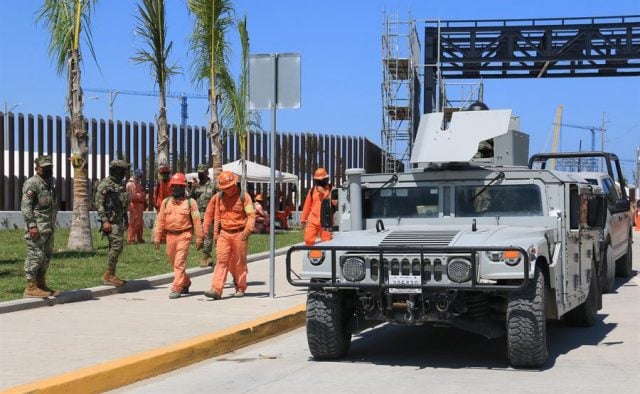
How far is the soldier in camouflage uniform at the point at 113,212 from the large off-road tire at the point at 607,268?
6.78 meters

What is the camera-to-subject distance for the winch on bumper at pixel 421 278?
25.1 ft

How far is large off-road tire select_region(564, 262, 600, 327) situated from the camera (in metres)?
10.3

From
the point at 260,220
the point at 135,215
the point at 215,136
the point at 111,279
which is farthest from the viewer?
the point at 260,220

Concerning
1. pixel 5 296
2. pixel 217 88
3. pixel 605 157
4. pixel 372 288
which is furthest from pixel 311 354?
pixel 217 88

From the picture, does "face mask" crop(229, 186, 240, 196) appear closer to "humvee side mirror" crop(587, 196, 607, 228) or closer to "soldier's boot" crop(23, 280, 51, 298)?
"soldier's boot" crop(23, 280, 51, 298)

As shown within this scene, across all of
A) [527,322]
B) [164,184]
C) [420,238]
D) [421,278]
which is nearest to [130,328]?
[420,238]

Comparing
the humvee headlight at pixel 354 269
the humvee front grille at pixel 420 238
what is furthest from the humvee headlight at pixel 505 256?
the humvee headlight at pixel 354 269

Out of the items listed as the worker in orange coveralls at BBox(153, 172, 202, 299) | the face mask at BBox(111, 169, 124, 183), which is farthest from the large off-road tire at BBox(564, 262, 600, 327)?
the face mask at BBox(111, 169, 124, 183)

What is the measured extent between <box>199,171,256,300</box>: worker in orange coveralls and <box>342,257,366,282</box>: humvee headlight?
3943mm

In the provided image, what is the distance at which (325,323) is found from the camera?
8.28 m

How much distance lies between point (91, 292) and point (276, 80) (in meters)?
3.66

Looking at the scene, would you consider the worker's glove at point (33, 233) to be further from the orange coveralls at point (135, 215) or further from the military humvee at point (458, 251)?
the orange coveralls at point (135, 215)

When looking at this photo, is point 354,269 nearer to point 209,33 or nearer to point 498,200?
point 498,200

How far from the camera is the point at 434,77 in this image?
37844 millimetres
